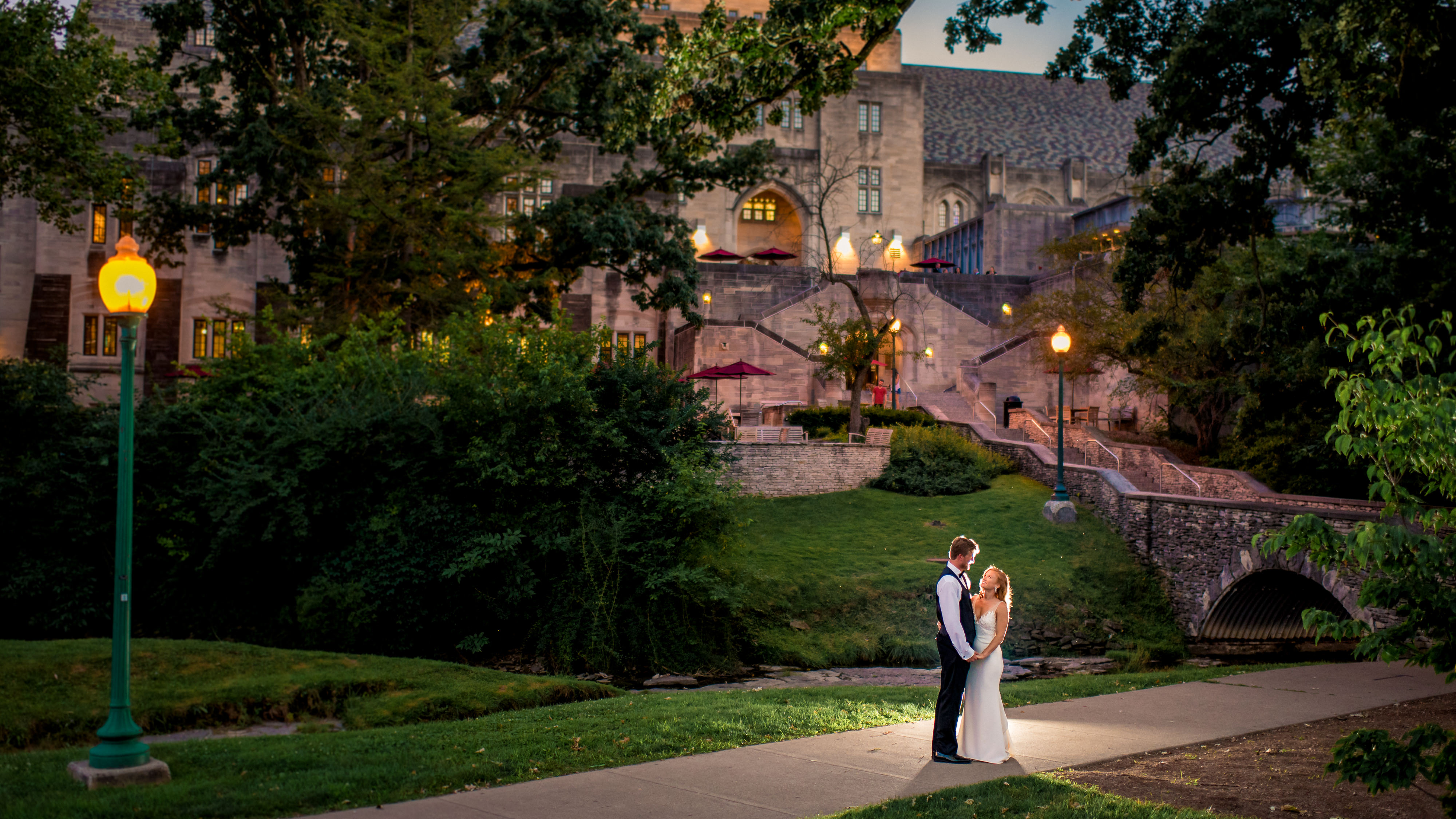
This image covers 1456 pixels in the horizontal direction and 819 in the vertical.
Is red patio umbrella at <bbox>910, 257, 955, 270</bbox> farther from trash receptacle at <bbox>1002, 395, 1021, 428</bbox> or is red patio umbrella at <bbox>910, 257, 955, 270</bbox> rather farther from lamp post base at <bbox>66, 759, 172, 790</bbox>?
lamp post base at <bbox>66, 759, 172, 790</bbox>

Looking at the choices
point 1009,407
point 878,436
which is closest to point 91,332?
point 878,436

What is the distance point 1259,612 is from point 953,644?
1848cm

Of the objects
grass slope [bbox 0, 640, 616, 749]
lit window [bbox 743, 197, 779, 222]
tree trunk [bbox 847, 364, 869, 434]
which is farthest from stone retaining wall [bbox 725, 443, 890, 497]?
lit window [bbox 743, 197, 779, 222]

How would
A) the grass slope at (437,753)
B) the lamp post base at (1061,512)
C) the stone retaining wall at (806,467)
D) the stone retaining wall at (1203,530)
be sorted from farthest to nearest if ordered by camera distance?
the stone retaining wall at (806,467), the lamp post base at (1061,512), the stone retaining wall at (1203,530), the grass slope at (437,753)

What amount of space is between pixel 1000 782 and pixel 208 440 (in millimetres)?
19368

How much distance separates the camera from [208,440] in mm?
22984

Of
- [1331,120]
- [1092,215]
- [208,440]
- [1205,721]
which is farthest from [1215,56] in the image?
[1092,215]

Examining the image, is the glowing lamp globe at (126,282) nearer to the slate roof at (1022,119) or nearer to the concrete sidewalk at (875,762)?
the concrete sidewalk at (875,762)

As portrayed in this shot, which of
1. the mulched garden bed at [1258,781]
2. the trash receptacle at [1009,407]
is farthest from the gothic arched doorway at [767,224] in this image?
the mulched garden bed at [1258,781]

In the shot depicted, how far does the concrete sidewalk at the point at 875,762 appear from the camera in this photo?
25.6ft

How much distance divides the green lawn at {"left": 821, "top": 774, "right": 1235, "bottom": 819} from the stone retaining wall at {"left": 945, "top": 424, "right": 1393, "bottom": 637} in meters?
12.7

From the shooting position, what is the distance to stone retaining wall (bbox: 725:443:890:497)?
105 feet

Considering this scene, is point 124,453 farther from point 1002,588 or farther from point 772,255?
point 772,255

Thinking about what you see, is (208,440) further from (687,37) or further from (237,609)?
(687,37)
